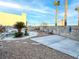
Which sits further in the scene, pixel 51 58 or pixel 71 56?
pixel 71 56

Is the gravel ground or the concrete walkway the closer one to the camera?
the gravel ground

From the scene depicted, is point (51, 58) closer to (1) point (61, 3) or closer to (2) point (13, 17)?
(1) point (61, 3)

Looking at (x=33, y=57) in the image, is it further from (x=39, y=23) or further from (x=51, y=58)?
(x=39, y=23)

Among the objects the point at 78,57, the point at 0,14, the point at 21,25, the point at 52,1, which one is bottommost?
the point at 78,57

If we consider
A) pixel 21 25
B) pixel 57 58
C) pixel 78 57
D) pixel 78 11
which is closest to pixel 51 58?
pixel 57 58

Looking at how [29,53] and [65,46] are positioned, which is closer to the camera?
[29,53]

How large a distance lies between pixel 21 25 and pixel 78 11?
1689cm

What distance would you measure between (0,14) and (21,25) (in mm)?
17678

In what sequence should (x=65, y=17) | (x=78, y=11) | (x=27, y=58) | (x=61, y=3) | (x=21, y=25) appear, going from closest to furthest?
(x=27, y=58), (x=21, y=25), (x=65, y=17), (x=61, y=3), (x=78, y=11)

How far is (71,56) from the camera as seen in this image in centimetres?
741

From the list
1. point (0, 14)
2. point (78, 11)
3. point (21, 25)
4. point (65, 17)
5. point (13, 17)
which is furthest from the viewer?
point (13, 17)

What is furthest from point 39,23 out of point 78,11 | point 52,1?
point 78,11

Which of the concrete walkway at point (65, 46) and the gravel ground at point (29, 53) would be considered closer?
the gravel ground at point (29, 53)

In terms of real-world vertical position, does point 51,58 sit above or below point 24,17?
below
